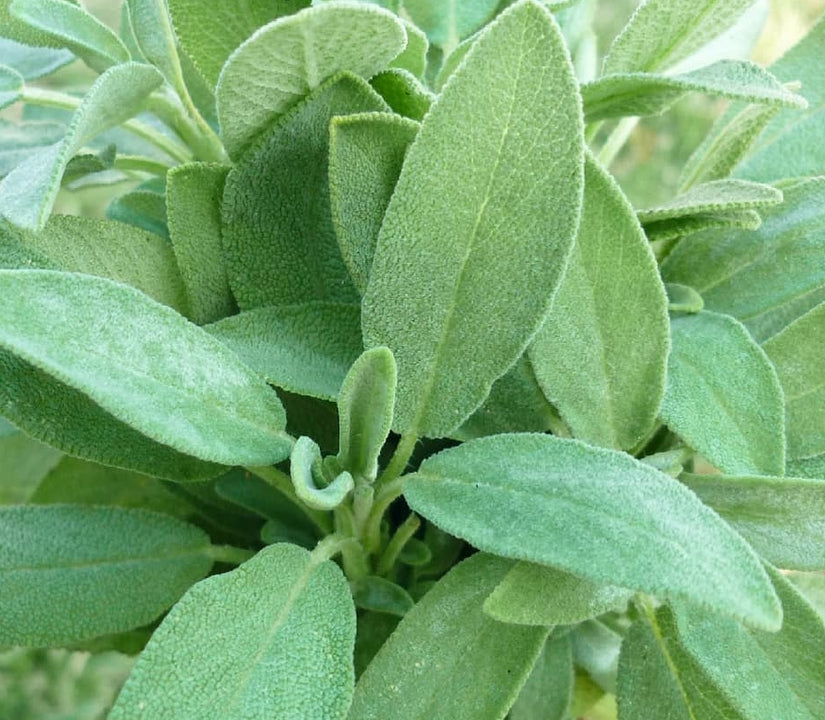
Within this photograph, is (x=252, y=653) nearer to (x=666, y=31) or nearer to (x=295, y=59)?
(x=295, y=59)

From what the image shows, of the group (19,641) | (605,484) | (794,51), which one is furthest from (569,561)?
(794,51)

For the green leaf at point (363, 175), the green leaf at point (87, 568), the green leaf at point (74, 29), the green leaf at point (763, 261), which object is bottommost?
the green leaf at point (87, 568)

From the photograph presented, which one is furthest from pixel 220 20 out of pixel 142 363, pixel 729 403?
pixel 729 403

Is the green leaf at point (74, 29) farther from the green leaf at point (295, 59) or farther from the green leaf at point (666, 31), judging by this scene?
the green leaf at point (666, 31)

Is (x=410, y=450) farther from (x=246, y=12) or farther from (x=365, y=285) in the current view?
(x=246, y=12)

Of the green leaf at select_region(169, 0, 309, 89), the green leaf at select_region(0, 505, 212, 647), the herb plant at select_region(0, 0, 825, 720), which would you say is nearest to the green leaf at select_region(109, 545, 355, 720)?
the herb plant at select_region(0, 0, 825, 720)

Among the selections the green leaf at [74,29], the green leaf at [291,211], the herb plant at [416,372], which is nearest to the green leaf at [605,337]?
the herb plant at [416,372]
